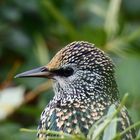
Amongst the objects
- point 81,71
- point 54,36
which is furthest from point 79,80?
point 54,36

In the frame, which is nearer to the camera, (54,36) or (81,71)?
(81,71)

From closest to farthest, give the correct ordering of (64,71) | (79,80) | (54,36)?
(64,71), (79,80), (54,36)

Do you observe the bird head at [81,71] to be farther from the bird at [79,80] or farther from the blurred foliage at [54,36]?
the blurred foliage at [54,36]

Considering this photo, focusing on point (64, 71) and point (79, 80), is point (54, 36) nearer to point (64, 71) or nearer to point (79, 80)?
point (79, 80)

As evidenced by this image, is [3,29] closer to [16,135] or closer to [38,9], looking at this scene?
[38,9]

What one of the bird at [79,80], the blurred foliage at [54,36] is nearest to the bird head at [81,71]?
the bird at [79,80]

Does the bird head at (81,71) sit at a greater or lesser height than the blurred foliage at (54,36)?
lesser
